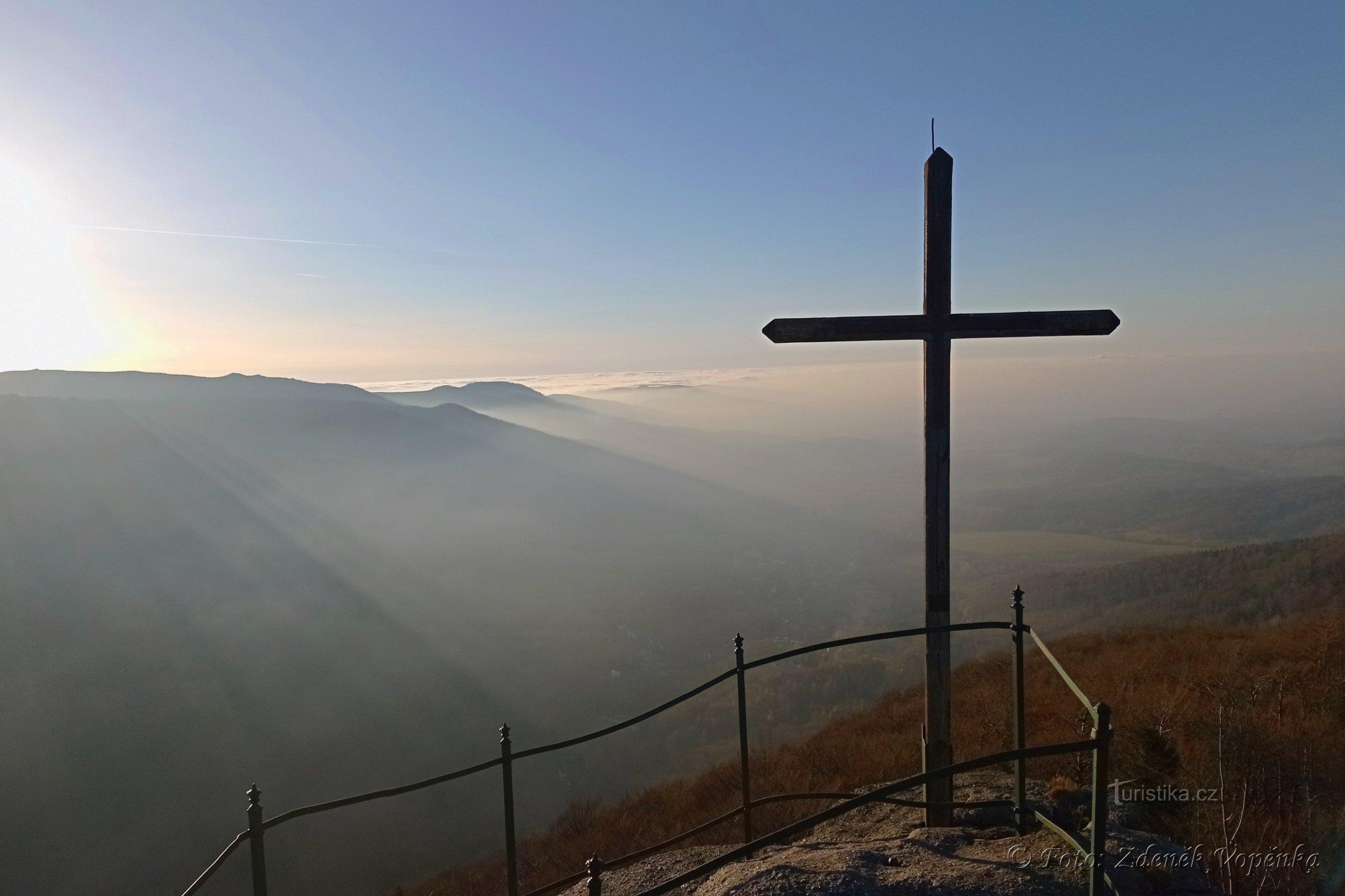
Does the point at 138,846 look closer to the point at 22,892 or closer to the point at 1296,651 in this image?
the point at 22,892

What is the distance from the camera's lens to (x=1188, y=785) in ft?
16.3

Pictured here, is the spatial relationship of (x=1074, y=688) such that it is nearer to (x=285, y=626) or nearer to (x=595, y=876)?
(x=595, y=876)

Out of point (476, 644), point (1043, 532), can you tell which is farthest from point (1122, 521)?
point (476, 644)

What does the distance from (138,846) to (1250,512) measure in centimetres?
11984

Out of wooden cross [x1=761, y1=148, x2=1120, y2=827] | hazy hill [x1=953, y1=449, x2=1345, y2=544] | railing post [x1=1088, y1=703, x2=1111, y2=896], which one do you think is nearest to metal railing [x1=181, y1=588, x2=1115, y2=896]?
railing post [x1=1088, y1=703, x2=1111, y2=896]

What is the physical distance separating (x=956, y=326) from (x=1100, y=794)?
9.82ft

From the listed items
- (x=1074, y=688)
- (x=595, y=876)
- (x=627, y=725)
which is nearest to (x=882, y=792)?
(x=595, y=876)

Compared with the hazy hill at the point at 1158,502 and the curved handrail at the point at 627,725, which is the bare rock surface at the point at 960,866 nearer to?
the curved handrail at the point at 627,725

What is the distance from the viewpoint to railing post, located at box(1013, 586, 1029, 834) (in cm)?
412

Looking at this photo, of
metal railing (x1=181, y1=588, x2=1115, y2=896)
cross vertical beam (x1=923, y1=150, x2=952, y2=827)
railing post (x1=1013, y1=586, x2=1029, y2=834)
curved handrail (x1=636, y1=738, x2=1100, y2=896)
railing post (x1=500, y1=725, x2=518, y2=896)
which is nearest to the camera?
curved handrail (x1=636, y1=738, x2=1100, y2=896)

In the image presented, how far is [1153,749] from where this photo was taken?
17.6 feet

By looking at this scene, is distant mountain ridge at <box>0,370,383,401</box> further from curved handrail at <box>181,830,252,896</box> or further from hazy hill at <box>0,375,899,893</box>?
curved handrail at <box>181,830,252,896</box>

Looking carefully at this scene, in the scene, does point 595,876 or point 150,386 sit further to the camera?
point 150,386

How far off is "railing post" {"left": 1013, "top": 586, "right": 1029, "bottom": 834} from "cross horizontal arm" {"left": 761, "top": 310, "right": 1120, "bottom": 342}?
1766 millimetres
